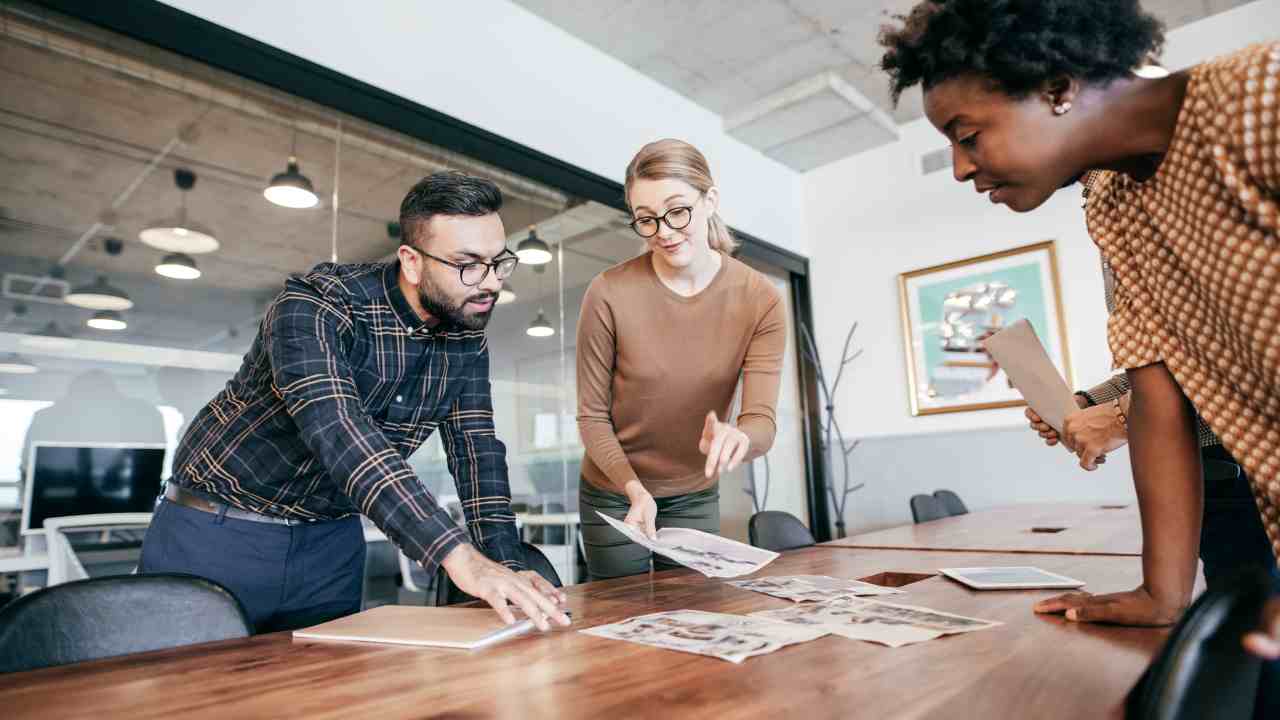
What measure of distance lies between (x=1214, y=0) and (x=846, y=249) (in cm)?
254

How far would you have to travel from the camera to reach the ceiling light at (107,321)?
7.85 feet

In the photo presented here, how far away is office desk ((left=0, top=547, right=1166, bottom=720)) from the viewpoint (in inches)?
27.6

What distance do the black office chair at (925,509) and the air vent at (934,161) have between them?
2570mm

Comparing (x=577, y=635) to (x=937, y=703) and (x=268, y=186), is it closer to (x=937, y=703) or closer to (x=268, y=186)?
(x=937, y=703)

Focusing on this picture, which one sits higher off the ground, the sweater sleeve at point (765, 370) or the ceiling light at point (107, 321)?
the ceiling light at point (107, 321)

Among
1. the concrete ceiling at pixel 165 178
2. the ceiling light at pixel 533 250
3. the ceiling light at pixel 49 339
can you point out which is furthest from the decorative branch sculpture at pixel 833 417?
the ceiling light at pixel 49 339

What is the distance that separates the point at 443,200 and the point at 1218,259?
4.42ft

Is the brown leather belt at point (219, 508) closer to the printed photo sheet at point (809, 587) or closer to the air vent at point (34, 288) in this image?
the printed photo sheet at point (809, 587)

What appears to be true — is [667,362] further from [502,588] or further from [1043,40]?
[1043,40]

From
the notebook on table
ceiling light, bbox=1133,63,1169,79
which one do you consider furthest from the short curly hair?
the notebook on table

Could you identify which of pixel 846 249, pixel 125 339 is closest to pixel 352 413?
pixel 125 339

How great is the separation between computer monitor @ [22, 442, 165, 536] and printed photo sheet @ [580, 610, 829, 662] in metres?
2.14

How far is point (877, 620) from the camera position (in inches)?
41.1

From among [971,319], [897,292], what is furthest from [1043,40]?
[897,292]
